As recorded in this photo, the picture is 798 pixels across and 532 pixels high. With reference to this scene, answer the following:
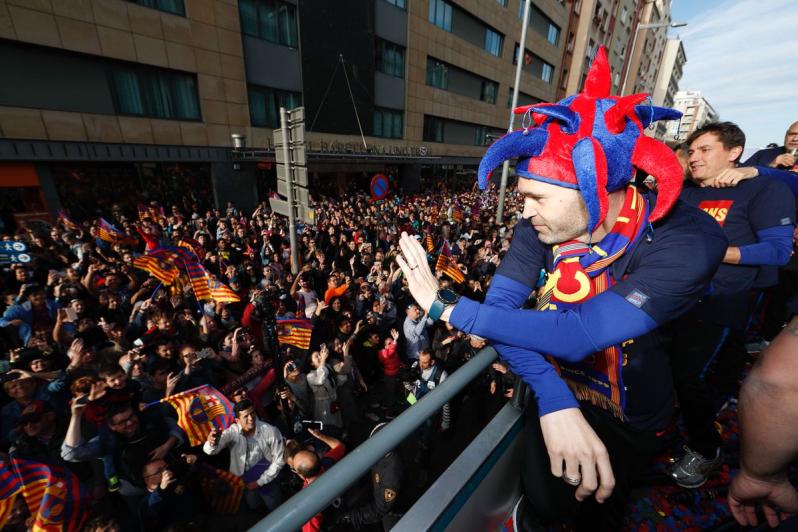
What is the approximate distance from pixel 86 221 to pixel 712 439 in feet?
55.4

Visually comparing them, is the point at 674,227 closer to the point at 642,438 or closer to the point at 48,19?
the point at 642,438

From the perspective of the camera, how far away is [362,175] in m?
21.7

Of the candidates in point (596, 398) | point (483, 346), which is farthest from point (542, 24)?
point (596, 398)

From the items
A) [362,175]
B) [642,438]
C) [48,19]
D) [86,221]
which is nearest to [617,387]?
[642,438]

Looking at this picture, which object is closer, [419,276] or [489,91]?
[419,276]

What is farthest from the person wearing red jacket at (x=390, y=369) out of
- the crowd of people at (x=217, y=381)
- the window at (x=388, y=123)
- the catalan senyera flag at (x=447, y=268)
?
the window at (x=388, y=123)

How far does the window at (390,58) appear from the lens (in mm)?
19719

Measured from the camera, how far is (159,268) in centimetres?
617

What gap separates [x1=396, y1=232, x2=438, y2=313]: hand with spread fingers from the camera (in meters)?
1.31

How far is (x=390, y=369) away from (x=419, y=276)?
4.50 metres

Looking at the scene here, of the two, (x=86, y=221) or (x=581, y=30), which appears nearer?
(x=86, y=221)

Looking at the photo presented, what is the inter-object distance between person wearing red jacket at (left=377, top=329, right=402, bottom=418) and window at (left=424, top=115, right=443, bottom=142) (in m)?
21.2

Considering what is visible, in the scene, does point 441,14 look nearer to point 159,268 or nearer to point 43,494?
point 159,268

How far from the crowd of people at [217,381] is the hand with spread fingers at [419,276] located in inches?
99.7
